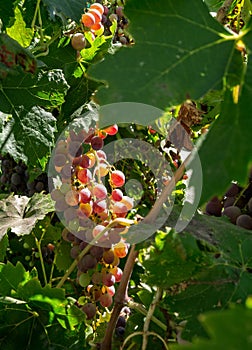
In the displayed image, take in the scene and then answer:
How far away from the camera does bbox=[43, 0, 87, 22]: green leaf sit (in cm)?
99

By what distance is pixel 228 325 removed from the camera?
31 cm

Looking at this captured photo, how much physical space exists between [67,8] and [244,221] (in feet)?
1.44

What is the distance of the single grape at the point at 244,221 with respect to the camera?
86 centimetres

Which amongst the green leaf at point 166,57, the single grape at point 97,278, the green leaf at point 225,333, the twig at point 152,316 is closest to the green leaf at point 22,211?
the single grape at point 97,278

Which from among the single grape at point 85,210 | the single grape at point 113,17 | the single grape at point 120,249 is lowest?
the single grape at point 120,249

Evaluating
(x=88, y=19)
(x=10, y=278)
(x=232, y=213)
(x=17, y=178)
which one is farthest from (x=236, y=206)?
(x=17, y=178)

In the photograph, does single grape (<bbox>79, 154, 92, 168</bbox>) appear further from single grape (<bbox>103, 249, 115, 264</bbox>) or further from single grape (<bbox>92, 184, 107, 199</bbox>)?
single grape (<bbox>103, 249, 115, 264</bbox>)

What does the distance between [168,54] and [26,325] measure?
47 cm

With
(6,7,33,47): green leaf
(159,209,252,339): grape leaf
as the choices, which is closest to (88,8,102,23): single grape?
(6,7,33,47): green leaf

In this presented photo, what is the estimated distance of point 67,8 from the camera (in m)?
1.01

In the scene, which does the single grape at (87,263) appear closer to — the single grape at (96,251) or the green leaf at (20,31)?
the single grape at (96,251)

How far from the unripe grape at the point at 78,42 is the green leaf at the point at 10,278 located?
448mm

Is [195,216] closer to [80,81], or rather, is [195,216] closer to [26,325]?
[26,325]

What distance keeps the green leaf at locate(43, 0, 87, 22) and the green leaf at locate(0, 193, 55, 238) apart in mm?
327
